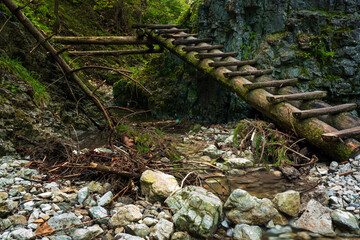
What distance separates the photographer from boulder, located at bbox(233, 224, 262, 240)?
6.72 ft

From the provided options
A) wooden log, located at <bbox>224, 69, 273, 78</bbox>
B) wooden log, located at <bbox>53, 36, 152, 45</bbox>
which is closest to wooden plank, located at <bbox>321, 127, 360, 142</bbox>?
wooden log, located at <bbox>224, 69, 273, 78</bbox>

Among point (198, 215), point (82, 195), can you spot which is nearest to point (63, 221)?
point (82, 195)

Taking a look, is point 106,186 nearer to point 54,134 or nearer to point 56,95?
point 54,134

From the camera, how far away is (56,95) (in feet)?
15.9

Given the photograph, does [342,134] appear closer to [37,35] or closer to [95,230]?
[95,230]

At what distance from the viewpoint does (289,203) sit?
7.74ft

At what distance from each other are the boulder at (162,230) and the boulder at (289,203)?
3.62ft

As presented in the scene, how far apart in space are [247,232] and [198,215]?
45 centimetres

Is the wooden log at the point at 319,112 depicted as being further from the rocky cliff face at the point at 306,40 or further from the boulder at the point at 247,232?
the boulder at the point at 247,232

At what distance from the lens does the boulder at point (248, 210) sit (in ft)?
7.26

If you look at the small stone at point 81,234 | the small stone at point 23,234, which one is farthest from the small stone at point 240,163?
the small stone at point 23,234

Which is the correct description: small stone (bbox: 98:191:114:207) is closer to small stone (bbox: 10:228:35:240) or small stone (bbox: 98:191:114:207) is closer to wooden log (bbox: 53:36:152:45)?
small stone (bbox: 10:228:35:240)

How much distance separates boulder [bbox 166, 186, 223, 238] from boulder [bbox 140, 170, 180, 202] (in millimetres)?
280

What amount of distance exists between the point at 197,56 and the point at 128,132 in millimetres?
2489
